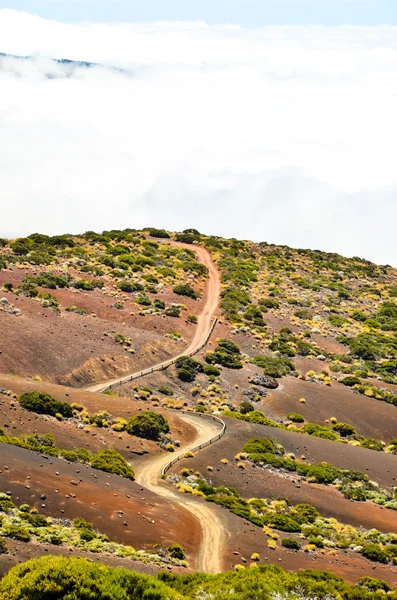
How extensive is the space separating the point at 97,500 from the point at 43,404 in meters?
13.6

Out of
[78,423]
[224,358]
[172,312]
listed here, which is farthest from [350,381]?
[78,423]

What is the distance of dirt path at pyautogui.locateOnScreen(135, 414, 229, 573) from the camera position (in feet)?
101

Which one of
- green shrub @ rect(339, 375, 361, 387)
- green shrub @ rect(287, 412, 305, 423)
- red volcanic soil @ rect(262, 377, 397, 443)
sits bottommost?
green shrub @ rect(287, 412, 305, 423)

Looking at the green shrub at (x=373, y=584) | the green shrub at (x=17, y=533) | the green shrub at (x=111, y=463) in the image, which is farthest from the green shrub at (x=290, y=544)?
the green shrub at (x=17, y=533)

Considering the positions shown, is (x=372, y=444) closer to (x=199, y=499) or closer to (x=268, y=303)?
(x=199, y=499)

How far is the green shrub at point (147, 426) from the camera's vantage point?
4641 centimetres

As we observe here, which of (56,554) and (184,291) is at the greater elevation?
(184,291)

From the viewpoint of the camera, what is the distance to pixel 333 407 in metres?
67.4

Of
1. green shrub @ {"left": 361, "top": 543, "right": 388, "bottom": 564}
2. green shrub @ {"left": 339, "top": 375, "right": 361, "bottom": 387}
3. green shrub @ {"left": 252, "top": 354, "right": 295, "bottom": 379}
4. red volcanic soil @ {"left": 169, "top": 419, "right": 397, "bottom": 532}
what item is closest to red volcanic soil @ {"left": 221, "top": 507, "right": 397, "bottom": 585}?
green shrub @ {"left": 361, "top": 543, "right": 388, "bottom": 564}

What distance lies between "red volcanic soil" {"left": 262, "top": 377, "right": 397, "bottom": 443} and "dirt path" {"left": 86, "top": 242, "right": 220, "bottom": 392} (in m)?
10.5

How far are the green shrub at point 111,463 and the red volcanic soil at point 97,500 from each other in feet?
5.56

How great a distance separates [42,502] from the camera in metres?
30.1

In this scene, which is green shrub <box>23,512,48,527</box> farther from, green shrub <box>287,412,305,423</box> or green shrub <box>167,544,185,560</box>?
green shrub <box>287,412,305,423</box>

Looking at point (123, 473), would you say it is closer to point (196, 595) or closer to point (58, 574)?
point (196, 595)
